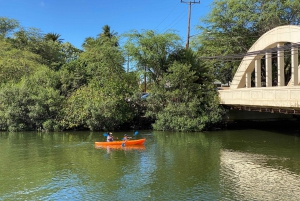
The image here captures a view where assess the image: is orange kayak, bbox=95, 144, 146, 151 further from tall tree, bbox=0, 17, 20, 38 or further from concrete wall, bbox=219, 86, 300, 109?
tall tree, bbox=0, 17, 20, 38

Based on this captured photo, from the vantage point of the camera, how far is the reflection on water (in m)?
12.0

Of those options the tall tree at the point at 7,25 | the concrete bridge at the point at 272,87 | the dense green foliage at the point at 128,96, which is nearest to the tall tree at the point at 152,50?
the dense green foliage at the point at 128,96

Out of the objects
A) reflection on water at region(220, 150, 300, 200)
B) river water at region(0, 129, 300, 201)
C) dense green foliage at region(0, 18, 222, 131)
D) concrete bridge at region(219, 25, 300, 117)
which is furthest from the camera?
dense green foliage at region(0, 18, 222, 131)

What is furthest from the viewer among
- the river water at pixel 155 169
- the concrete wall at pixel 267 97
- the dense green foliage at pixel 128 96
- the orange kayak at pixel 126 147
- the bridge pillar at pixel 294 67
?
the dense green foliage at pixel 128 96

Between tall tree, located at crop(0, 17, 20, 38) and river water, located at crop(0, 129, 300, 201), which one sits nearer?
river water, located at crop(0, 129, 300, 201)

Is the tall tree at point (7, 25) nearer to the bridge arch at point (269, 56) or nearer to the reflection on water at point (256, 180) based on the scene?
the bridge arch at point (269, 56)

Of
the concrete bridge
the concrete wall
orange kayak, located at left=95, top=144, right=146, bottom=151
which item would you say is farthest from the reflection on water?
orange kayak, located at left=95, top=144, right=146, bottom=151

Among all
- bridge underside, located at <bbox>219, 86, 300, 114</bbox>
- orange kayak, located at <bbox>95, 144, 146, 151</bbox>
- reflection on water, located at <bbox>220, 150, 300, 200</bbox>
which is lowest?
reflection on water, located at <bbox>220, 150, 300, 200</bbox>

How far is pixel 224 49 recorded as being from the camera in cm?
3991

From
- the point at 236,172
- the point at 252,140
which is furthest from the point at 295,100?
the point at 236,172

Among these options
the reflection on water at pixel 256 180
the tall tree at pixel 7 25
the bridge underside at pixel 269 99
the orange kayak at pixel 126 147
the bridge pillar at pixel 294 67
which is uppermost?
the tall tree at pixel 7 25

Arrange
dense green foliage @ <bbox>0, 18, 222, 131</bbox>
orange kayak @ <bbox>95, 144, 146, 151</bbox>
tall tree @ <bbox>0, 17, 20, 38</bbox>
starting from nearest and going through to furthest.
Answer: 1. orange kayak @ <bbox>95, 144, 146, 151</bbox>
2. dense green foliage @ <bbox>0, 18, 222, 131</bbox>
3. tall tree @ <bbox>0, 17, 20, 38</bbox>

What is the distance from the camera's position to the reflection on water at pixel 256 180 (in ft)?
39.4

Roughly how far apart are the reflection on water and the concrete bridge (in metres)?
5.08
